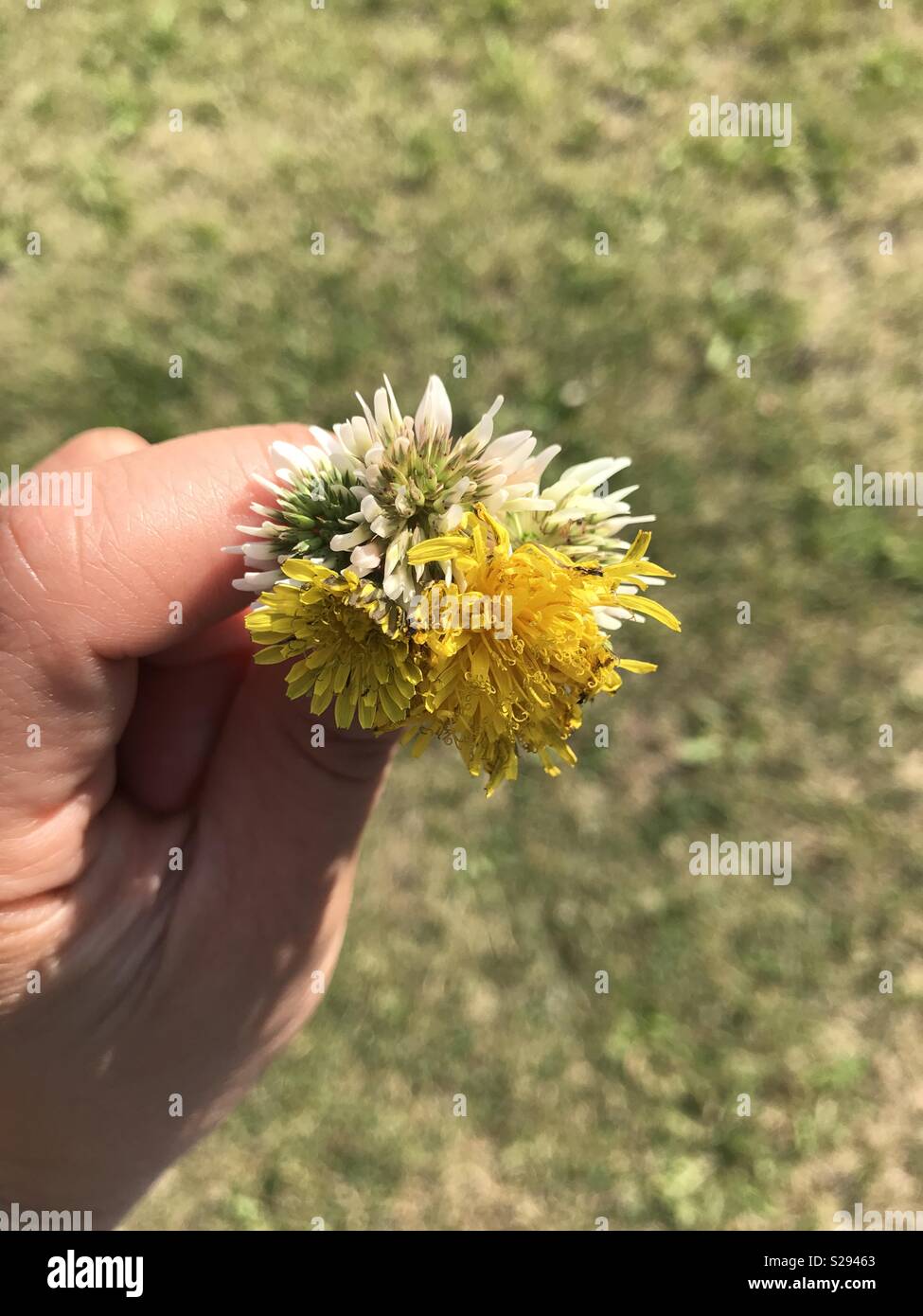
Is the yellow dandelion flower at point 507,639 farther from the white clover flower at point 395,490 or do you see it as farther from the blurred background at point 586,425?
the blurred background at point 586,425

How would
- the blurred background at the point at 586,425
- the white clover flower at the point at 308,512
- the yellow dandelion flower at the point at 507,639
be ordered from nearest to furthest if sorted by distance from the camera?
the yellow dandelion flower at the point at 507,639, the white clover flower at the point at 308,512, the blurred background at the point at 586,425

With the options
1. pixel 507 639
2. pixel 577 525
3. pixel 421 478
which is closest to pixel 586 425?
pixel 577 525

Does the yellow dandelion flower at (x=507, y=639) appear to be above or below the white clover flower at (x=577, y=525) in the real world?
below

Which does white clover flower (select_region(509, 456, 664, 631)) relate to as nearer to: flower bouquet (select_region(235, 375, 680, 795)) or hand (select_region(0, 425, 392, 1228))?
flower bouquet (select_region(235, 375, 680, 795))

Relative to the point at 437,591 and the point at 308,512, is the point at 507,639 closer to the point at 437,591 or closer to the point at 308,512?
the point at 437,591

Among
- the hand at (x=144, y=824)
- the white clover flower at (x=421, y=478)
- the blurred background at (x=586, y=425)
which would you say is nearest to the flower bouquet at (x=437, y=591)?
the white clover flower at (x=421, y=478)
